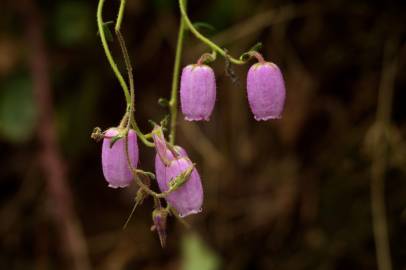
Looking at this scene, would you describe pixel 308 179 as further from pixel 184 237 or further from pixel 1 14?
pixel 1 14

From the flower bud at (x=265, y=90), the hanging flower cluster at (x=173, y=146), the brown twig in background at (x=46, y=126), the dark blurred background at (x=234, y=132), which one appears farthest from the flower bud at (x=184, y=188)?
the brown twig in background at (x=46, y=126)

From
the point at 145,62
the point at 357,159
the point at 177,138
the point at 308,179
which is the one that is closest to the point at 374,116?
the point at 357,159

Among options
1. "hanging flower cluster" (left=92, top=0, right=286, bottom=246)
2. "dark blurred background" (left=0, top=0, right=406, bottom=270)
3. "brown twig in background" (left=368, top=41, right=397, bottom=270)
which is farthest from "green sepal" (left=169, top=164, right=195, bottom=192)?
"brown twig in background" (left=368, top=41, right=397, bottom=270)

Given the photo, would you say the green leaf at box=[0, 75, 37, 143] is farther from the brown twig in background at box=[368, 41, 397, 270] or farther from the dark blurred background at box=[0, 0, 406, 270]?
the brown twig in background at box=[368, 41, 397, 270]

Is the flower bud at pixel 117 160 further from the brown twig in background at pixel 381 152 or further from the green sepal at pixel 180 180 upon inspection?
the brown twig in background at pixel 381 152

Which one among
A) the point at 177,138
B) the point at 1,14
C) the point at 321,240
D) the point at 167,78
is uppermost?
the point at 1,14

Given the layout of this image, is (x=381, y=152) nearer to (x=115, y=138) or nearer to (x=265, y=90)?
(x=265, y=90)

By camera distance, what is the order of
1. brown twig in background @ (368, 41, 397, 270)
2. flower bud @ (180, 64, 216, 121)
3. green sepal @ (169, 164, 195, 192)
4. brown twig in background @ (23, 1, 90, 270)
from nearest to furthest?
green sepal @ (169, 164, 195, 192)
flower bud @ (180, 64, 216, 121)
brown twig in background @ (368, 41, 397, 270)
brown twig in background @ (23, 1, 90, 270)

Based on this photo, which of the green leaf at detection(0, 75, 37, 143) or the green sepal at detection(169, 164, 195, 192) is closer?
the green sepal at detection(169, 164, 195, 192)
